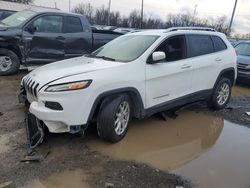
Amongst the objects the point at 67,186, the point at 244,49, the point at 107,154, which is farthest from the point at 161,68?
the point at 244,49

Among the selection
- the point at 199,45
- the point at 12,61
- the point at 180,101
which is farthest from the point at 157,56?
the point at 12,61

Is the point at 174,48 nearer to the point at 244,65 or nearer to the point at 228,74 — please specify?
the point at 228,74

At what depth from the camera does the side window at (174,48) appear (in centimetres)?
578

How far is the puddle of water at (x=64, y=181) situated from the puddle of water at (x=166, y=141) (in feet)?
2.46

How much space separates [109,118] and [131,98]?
2.27 ft

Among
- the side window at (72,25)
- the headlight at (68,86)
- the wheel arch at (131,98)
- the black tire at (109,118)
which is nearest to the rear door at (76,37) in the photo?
the side window at (72,25)

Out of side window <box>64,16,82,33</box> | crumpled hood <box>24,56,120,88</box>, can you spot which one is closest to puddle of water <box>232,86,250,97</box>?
side window <box>64,16,82,33</box>

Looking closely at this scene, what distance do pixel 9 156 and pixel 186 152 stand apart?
8.56 ft

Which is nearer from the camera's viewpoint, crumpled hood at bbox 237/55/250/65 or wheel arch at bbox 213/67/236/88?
wheel arch at bbox 213/67/236/88

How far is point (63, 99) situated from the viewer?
4324 millimetres

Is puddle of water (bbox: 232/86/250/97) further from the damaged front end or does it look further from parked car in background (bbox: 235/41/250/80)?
the damaged front end

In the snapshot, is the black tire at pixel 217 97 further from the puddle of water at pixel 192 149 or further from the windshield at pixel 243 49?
the windshield at pixel 243 49

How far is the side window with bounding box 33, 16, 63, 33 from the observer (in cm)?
907

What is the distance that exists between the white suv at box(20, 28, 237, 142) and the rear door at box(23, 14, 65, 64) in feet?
11.4
